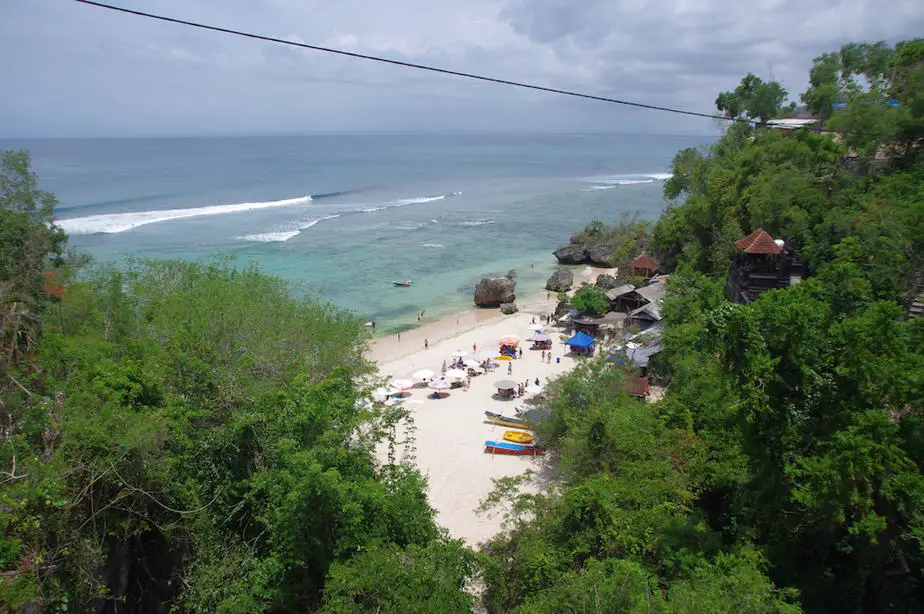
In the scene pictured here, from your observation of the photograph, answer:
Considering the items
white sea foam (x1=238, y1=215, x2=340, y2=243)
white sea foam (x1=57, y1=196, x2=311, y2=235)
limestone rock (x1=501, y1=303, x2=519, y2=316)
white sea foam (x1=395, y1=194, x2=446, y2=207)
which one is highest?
white sea foam (x1=395, y1=194, x2=446, y2=207)

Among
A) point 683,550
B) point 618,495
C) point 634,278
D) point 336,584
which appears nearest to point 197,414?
point 336,584

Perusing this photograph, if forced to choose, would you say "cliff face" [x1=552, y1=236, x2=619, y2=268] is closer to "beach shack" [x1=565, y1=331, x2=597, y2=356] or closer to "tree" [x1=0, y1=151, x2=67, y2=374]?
"beach shack" [x1=565, y1=331, x2=597, y2=356]

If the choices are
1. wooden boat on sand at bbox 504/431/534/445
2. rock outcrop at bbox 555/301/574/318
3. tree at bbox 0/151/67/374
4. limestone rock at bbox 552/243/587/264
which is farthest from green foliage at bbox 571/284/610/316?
tree at bbox 0/151/67/374

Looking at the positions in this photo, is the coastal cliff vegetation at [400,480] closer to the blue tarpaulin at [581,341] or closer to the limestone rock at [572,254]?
the blue tarpaulin at [581,341]

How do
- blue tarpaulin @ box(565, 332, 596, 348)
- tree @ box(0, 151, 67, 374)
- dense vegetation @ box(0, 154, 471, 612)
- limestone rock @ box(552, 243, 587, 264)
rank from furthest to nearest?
1. limestone rock @ box(552, 243, 587, 264)
2. blue tarpaulin @ box(565, 332, 596, 348)
3. tree @ box(0, 151, 67, 374)
4. dense vegetation @ box(0, 154, 471, 612)

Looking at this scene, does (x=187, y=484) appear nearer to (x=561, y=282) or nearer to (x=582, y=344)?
(x=582, y=344)

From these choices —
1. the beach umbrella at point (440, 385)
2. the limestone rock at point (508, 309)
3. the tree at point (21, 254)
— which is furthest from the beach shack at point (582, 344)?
the tree at point (21, 254)

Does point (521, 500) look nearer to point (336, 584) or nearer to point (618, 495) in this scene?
point (618, 495)
